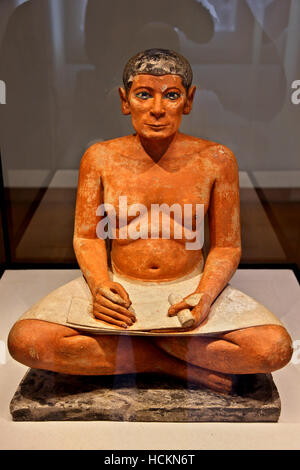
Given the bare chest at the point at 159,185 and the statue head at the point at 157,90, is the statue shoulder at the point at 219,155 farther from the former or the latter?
the statue head at the point at 157,90

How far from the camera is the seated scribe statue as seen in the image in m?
2.79

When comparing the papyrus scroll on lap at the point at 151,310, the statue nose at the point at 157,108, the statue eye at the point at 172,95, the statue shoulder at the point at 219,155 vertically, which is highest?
the statue eye at the point at 172,95

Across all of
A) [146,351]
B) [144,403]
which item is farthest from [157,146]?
[144,403]

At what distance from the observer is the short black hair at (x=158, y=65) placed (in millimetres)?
2797

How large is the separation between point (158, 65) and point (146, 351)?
4.80 feet

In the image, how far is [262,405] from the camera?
112 inches

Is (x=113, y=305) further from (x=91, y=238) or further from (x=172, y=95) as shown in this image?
(x=172, y=95)

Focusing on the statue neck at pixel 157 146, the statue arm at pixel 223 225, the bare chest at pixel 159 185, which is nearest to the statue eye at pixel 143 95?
the statue neck at pixel 157 146

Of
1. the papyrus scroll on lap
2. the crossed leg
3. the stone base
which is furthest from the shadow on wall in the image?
the stone base

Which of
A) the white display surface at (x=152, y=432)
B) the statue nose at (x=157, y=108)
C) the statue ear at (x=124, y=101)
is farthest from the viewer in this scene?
the statue ear at (x=124, y=101)

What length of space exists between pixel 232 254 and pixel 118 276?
0.67 meters

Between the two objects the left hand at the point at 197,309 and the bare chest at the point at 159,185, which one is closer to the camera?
the left hand at the point at 197,309

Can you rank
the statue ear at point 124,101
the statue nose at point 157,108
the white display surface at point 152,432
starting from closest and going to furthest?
the white display surface at point 152,432 → the statue nose at point 157,108 → the statue ear at point 124,101

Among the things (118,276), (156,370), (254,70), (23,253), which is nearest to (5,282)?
(23,253)
